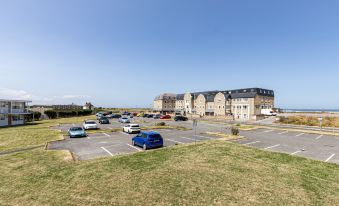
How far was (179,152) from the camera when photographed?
14789 millimetres

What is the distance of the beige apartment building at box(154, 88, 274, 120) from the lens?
2628 inches

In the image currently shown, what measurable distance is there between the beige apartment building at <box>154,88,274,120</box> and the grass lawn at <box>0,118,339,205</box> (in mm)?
52802

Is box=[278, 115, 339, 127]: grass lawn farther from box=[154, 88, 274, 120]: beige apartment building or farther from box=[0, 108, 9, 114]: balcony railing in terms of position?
box=[0, 108, 9, 114]: balcony railing

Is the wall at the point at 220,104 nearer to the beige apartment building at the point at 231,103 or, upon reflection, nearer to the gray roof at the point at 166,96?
the beige apartment building at the point at 231,103

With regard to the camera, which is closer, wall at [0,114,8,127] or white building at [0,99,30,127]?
wall at [0,114,8,127]

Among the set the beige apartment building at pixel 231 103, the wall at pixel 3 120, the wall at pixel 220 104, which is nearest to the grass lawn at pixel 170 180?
the wall at pixel 3 120

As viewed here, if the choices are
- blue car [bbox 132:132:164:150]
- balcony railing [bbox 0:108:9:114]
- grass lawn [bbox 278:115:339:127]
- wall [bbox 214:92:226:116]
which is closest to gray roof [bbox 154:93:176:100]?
wall [bbox 214:92:226:116]

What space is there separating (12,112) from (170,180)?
50369 millimetres

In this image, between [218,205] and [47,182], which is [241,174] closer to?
[218,205]

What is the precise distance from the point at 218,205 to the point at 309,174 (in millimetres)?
7011

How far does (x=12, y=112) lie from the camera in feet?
143

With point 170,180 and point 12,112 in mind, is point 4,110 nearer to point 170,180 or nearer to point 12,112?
point 12,112

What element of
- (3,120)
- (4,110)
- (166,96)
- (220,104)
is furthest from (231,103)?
(3,120)

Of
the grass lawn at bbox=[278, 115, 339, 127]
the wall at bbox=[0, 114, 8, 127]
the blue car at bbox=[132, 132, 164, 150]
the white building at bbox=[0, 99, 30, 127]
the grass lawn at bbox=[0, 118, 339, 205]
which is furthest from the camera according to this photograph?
the grass lawn at bbox=[278, 115, 339, 127]
